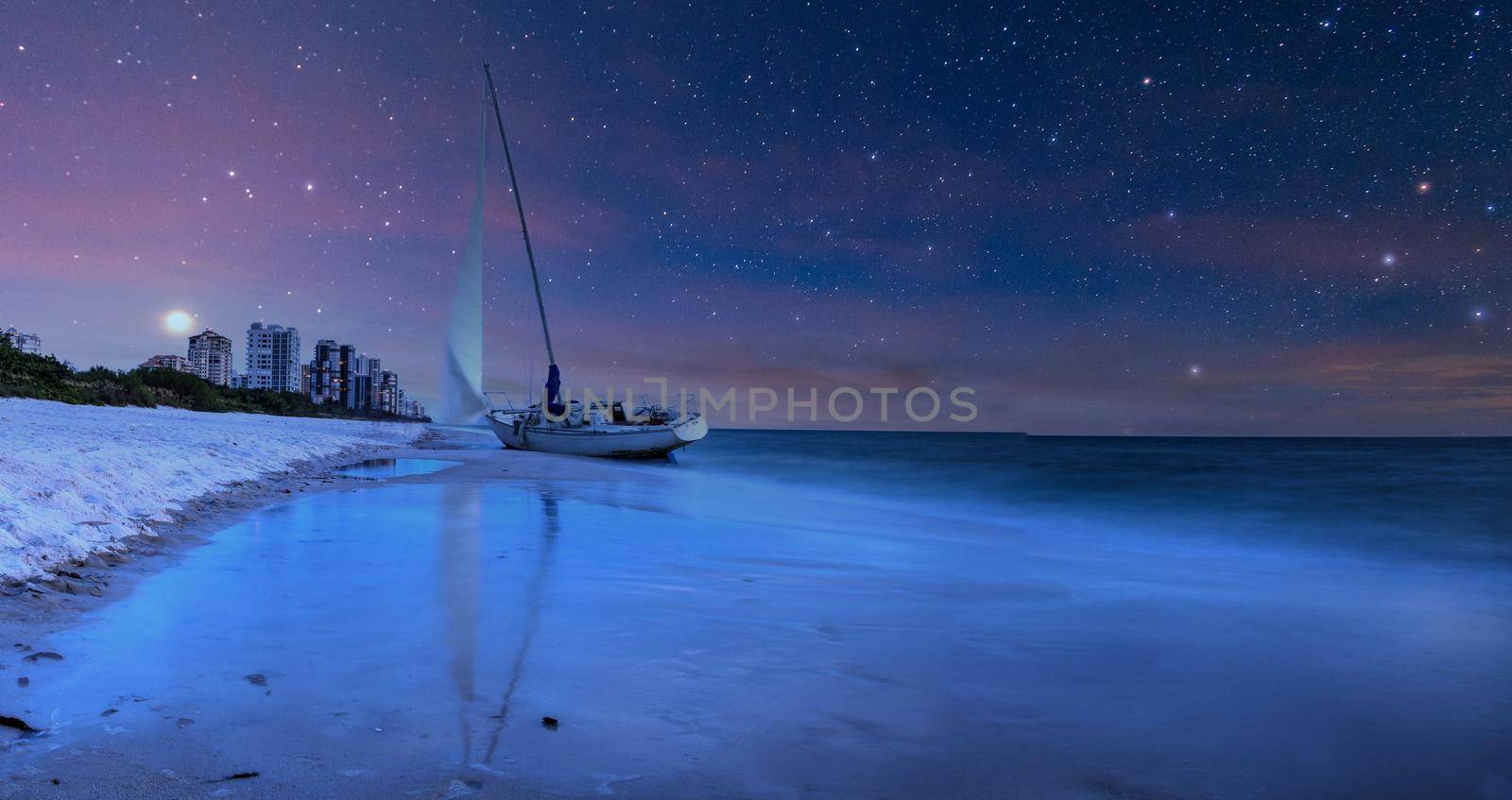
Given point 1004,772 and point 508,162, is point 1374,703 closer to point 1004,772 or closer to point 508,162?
point 1004,772

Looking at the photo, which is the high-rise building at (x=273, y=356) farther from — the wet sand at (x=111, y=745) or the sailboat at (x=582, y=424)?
the wet sand at (x=111, y=745)

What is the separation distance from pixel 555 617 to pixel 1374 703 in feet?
14.3

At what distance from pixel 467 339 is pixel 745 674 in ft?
90.7

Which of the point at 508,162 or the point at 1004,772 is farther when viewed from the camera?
the point at 508,162

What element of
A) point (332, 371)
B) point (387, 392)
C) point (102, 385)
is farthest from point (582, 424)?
point (387, 392)

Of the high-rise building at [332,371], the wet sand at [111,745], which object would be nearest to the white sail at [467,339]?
the wet sand at [111,745]

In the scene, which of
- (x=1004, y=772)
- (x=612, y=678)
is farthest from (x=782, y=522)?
(x=1004, y=772)

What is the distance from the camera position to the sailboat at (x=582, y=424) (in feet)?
95.6

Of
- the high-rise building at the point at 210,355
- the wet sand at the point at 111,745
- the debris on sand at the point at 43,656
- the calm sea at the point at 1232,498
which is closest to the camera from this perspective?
the wet sand at the point at 111,745

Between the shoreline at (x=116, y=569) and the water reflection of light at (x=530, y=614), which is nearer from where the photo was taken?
the water reflection of light at (x=530, y=614)

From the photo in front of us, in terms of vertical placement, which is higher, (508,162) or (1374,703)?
(508,162)

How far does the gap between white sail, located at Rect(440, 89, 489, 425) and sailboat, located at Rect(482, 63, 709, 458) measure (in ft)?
8.62

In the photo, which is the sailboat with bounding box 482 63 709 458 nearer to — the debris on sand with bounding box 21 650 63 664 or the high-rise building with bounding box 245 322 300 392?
the debris on sand with bounding box 21 650 63 664

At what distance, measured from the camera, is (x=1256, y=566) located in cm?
942
